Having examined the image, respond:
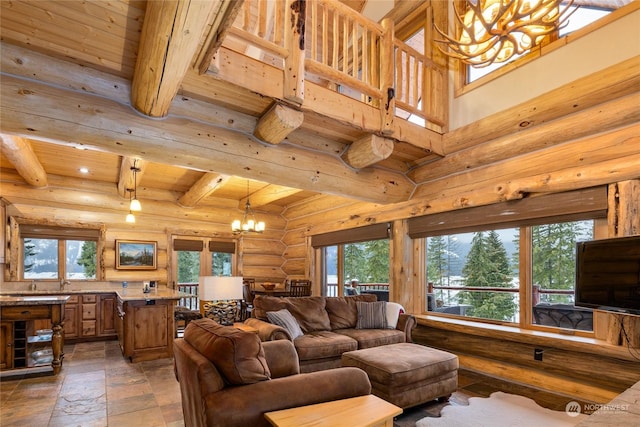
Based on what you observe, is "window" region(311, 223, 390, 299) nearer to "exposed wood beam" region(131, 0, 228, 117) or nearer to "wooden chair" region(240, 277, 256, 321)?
"wooden chair" region(240, 277, 256, 321)

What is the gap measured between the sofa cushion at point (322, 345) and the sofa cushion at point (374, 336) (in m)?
0.10

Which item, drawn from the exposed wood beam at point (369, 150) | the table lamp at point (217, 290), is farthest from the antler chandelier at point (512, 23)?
the table lamp at point (217, 290)

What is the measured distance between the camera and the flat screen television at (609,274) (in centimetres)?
273

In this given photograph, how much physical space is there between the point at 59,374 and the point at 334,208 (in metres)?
4.80

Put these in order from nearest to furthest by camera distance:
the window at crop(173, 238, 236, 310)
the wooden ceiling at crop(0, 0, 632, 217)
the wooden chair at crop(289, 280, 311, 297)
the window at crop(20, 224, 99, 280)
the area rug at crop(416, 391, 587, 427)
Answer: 1. the wooden ceiling at crop(0, 0, 632, 217)
2. the area rug at crop(416, 391, 587, 427)
3. the window at crop(20, 224, 99, 280)
4. the wooden chair at crop(289, 280, 311, 297)
5. the window at crop(173, 238, 236, 310)

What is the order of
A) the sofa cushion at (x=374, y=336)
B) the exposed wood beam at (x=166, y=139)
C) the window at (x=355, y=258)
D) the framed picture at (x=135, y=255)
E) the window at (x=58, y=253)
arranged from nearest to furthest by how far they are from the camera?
the exposed wood beam at (x=166, y=139)
the sofa cushion at (x=374, y=336)
the window at (x=355, y=258)
the window at (x=58, y=253)
the framed picture at (x=135, y=255)

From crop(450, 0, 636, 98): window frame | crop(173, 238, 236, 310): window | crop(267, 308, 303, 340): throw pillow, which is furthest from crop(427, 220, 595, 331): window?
crop(173, 238, 236, 310): window

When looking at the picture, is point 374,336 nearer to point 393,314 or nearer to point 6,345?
point 393,314

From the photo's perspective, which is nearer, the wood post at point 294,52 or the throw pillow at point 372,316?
the wood post at point 294,52

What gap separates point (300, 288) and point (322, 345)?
312cm

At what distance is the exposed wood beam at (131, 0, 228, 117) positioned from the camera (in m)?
1.83

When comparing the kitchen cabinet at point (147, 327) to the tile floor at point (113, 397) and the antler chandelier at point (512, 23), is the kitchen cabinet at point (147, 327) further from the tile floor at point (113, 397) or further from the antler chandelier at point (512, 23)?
the antler chandelier at point (512, 23)

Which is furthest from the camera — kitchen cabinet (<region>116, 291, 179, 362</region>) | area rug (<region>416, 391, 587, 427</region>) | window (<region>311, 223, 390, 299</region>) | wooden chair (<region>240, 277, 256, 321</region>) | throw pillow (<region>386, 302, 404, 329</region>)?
wooden chair (<region>240, 277, 256, 321</region>)

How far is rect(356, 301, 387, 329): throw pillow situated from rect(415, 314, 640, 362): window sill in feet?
1.82
